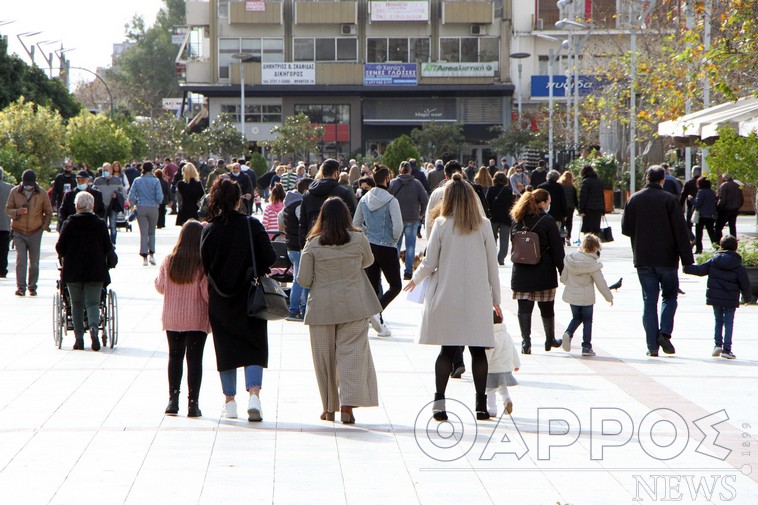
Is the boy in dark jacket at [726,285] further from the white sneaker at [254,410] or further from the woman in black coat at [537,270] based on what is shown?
the white sneaker at [254,410]

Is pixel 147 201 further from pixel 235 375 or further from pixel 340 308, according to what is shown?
pixel 340 308

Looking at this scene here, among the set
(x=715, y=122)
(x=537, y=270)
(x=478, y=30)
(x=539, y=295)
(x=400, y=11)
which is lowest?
(x=539, y=295)

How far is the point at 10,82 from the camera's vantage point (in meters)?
51.4

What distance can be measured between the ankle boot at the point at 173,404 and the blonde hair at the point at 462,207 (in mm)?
2197

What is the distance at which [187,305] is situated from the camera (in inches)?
303

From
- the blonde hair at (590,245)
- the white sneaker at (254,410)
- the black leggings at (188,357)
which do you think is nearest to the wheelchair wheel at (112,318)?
the black leggings at (188,357)

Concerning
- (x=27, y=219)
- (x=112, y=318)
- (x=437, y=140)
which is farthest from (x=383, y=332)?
(x=437, y=140)

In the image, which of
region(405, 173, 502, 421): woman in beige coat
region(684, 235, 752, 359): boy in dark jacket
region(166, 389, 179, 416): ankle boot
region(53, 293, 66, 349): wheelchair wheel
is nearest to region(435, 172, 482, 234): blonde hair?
region(405, 173, 502, 421): woman in beige coat

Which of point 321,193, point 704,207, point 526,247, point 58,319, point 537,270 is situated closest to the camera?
point 526,247

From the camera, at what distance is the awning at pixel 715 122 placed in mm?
15991

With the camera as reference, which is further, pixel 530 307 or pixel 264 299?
pixel 530 307

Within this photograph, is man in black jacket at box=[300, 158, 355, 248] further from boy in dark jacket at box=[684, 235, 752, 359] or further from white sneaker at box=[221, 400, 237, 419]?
white sneaker at box=[221, 400, 237, 419]

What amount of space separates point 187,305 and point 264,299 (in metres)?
0.59

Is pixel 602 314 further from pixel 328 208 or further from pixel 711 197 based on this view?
pixel 711 197
